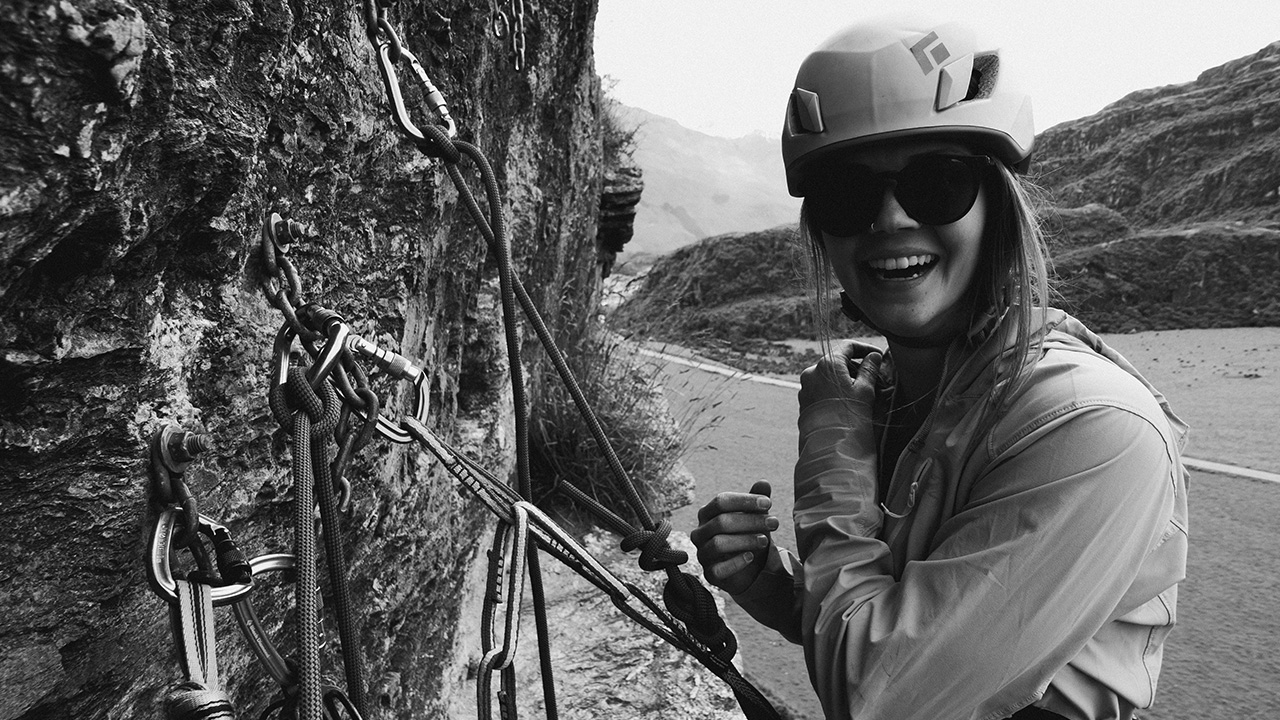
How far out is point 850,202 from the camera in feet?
4.24

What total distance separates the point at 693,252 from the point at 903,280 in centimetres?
1085

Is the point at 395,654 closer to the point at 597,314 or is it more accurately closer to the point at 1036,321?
the point at 1036,321

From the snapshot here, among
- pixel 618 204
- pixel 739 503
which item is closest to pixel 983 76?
pixel 739 503

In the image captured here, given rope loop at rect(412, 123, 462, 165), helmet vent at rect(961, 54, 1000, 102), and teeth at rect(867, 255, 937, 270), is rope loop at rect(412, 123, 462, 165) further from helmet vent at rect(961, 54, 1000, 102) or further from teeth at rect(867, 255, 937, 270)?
helmet vent at rect(961, 54, 1000, 102)

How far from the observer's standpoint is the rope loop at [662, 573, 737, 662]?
117cm

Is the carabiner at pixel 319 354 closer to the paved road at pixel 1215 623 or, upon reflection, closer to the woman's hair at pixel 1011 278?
the woman's hair at pixel 1011 278

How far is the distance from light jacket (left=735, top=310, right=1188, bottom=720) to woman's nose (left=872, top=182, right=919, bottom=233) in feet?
0.76

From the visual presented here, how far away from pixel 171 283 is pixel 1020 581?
1.06m

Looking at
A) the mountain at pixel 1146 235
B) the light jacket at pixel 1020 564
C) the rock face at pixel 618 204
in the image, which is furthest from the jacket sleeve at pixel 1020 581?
the rock face at pixel 618 204

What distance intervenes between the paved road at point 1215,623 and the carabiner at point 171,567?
3.02 metres

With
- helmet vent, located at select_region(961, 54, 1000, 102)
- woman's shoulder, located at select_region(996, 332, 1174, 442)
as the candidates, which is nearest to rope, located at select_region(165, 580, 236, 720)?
woman's shoulder, located at select_region(996, 332, 1174, 442)

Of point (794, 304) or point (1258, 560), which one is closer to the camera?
point (1258, 560)

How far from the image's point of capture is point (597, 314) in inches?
170

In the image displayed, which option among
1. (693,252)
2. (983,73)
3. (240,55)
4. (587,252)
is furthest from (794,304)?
(240,55)
